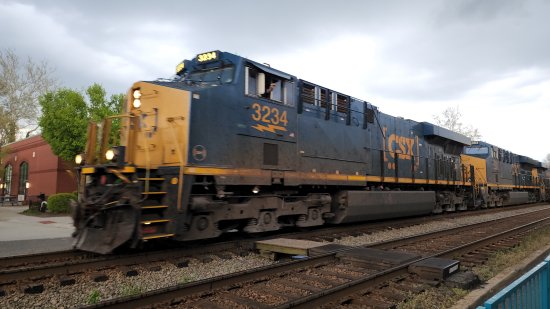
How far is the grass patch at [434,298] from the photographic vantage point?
13.6ft

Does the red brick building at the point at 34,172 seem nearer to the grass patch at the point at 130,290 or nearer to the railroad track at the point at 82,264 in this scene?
the railroad track at the point at 82,264

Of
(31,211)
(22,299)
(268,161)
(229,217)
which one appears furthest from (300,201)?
(31,211)

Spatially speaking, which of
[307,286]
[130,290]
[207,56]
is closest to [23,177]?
[207,56]

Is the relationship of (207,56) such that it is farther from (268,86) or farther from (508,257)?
(508,257)

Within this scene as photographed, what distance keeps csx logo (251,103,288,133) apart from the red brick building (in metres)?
18.0

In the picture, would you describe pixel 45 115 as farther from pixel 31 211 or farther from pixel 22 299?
pixel 22 299

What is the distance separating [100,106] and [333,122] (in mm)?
15939

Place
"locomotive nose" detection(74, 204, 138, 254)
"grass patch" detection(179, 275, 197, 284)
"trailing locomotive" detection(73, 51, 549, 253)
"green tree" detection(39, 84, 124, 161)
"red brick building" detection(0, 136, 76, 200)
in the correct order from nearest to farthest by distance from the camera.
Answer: "grass patch" detection(179, 275, 197, 284)
"locomotive nose" detection(74, 204, 138, 254)
"trailing locomotive" detection(73, 51, 549, 253)
"green tree" detection(39, 84, 124, 161)
"red brick building" detection(0, 136, 76, 200)

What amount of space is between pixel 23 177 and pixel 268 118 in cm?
3265

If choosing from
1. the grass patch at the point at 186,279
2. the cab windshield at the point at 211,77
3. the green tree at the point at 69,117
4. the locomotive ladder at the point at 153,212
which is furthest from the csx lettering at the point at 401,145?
the green tree at the point at 69,117

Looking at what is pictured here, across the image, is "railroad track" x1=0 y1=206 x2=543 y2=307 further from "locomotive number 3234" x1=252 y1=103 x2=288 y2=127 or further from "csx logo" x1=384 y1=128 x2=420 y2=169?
"csx logo" x1=384 y1=128 x2=420 y2=169

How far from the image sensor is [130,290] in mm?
4527

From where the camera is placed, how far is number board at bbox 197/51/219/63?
7559 mm

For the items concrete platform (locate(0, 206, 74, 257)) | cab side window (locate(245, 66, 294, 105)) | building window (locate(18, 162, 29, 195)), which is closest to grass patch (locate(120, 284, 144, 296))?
concrete platform (locate(0, 206, 74, 257))
